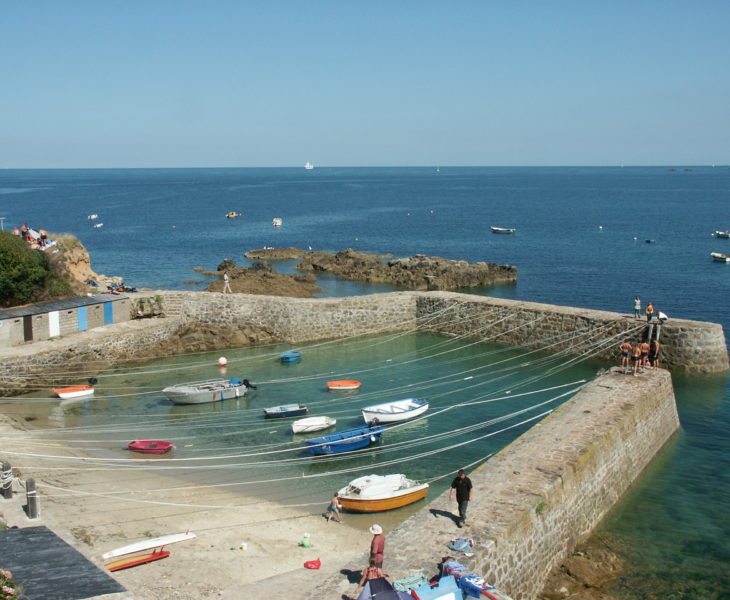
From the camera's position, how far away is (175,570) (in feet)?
42.5

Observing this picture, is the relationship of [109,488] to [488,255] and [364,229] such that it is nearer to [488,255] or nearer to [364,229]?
[488,255]

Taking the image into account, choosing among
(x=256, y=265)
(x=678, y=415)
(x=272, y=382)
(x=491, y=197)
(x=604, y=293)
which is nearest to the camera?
(x=678, y=415)

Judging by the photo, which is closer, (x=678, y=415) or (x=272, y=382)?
(x=678, y=415)

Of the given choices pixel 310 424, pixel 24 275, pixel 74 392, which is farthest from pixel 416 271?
pixel 310 424

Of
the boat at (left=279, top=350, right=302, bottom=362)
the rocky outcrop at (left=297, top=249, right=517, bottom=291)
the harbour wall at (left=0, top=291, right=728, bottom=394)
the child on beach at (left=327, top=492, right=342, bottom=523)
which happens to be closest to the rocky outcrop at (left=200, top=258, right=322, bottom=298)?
the rocky outcrop at (left=297, top=249, right=517, bottom=291)

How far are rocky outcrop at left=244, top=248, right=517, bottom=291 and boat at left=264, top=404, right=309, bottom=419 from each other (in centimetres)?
2590

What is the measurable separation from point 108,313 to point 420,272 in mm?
25348

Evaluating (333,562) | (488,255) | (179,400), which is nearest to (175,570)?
(333,562)

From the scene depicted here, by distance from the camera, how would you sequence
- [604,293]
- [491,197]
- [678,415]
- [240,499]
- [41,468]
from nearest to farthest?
[240,499] → [41,468] → [678,415] → [604,293] → [491,197]

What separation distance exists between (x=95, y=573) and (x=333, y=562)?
17.4 ft

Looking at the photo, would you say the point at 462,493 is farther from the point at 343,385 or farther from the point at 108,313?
the point at 108,313

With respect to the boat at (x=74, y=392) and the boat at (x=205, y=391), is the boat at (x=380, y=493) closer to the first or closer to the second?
the boat at (x=205, y=391)

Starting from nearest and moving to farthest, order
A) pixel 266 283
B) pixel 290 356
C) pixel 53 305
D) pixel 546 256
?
pixel 53 305
pixel 290 356
pixel 266 283
pixel 546 256

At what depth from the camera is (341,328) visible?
3272cm
